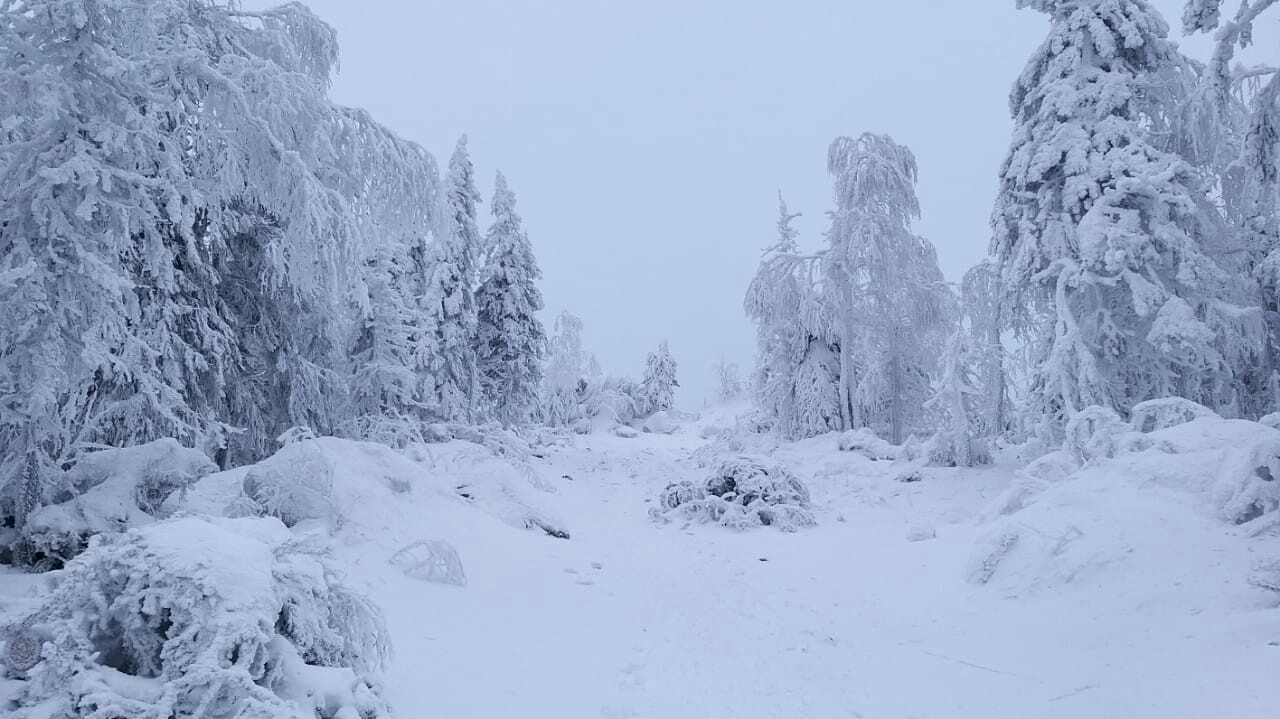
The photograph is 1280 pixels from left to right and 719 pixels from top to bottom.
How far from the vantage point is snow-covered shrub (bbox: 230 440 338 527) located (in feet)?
21.2

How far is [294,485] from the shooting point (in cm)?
668

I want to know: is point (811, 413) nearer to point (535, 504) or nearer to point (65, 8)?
point (535, 504)

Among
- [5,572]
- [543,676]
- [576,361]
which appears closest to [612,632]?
[543,676]

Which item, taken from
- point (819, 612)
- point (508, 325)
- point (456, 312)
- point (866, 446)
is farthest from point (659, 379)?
point (819, 612)

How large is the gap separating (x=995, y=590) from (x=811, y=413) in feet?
53.5

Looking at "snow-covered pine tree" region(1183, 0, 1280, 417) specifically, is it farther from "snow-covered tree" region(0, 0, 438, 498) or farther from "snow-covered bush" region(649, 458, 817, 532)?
"snow-covered tree" region(0, 0, 438, 498)

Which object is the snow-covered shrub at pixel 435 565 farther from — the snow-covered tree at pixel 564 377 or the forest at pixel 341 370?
the snow-covered tree at pixel 564 377

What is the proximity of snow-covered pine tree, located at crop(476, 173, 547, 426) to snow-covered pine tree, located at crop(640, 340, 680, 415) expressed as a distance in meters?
26.5

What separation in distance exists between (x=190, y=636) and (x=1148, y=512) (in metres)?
8.02

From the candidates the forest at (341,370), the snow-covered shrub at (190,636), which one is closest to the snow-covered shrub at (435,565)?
the forest at (341,370)

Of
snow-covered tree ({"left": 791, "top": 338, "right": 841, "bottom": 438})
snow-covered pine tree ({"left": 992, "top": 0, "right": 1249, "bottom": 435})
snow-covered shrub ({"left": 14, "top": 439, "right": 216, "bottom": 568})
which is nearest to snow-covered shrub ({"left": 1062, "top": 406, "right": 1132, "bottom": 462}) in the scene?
snow-covered pine tree ({"left": 992, "top": 0, "right": 1249, "bottom": 435})

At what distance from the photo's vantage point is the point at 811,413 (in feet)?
74.8

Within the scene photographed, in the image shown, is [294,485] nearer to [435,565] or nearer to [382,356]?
[435,565]

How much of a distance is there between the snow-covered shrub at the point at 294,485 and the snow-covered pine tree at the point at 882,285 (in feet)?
57.3
